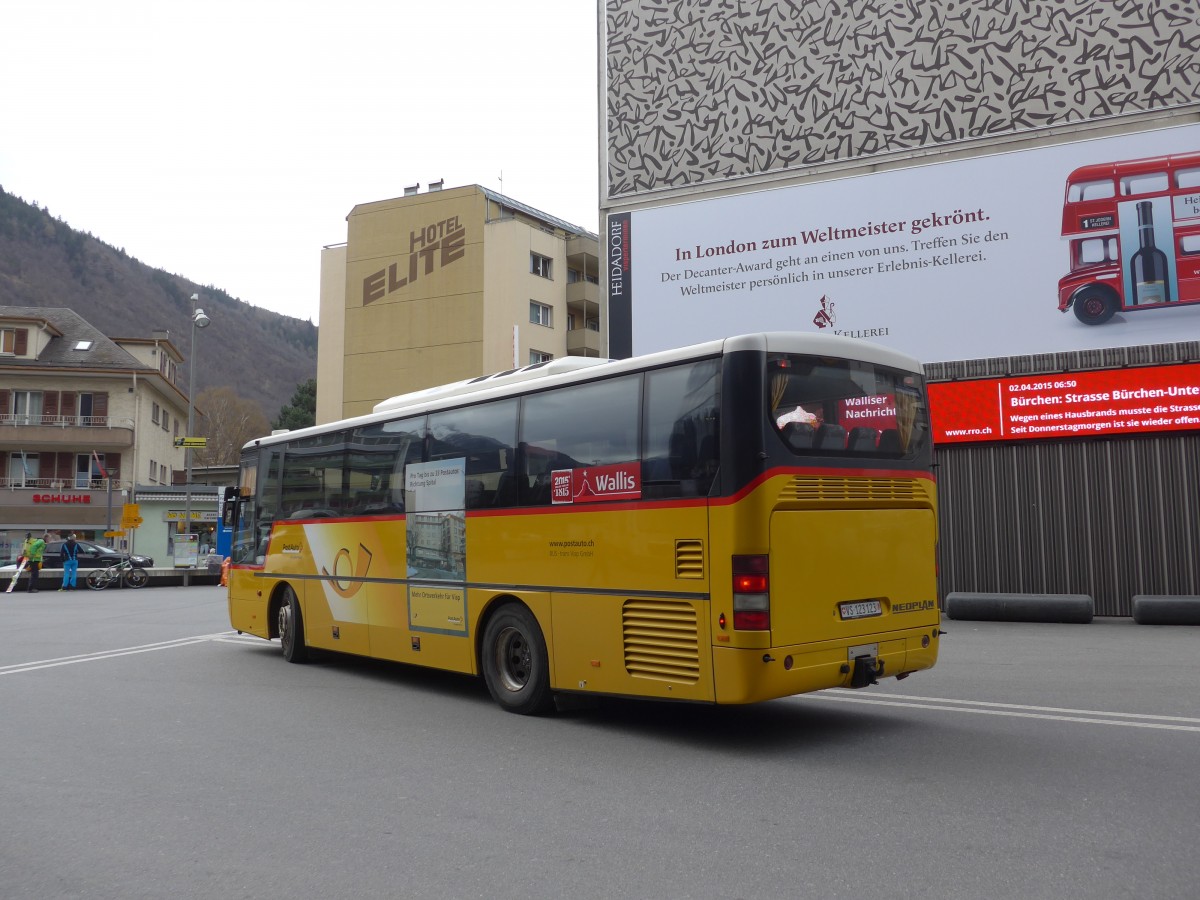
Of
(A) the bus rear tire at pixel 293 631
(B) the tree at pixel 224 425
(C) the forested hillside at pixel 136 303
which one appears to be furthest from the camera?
(C) the forested hillside at pixel 136 303

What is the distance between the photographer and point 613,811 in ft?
18.8

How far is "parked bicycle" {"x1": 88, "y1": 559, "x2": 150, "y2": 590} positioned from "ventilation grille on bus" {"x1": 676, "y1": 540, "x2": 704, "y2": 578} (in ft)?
96.3

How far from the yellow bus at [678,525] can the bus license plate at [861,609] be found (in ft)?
0.08

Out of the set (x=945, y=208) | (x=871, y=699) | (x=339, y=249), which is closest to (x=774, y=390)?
(x=871, y=699)

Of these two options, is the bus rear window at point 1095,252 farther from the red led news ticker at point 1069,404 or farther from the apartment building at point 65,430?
the apartment building at point 65,430

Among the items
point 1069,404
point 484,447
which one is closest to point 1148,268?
point 1069,404

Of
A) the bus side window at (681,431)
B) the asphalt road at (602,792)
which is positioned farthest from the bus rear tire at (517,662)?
the bus side window at (681,431)

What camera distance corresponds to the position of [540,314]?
5459 cm

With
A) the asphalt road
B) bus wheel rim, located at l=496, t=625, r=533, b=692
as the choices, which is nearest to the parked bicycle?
the asphalt road

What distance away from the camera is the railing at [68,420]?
5478 cm

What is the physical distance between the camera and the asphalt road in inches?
181

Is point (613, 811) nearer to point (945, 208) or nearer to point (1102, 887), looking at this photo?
point (1102, 887)

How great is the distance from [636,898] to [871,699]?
5.68 meters

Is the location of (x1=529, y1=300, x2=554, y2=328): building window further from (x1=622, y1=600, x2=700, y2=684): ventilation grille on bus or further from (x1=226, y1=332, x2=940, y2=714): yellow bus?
(x1=622, y1=600, x2=700, y2=684): ventilation grille on bus
